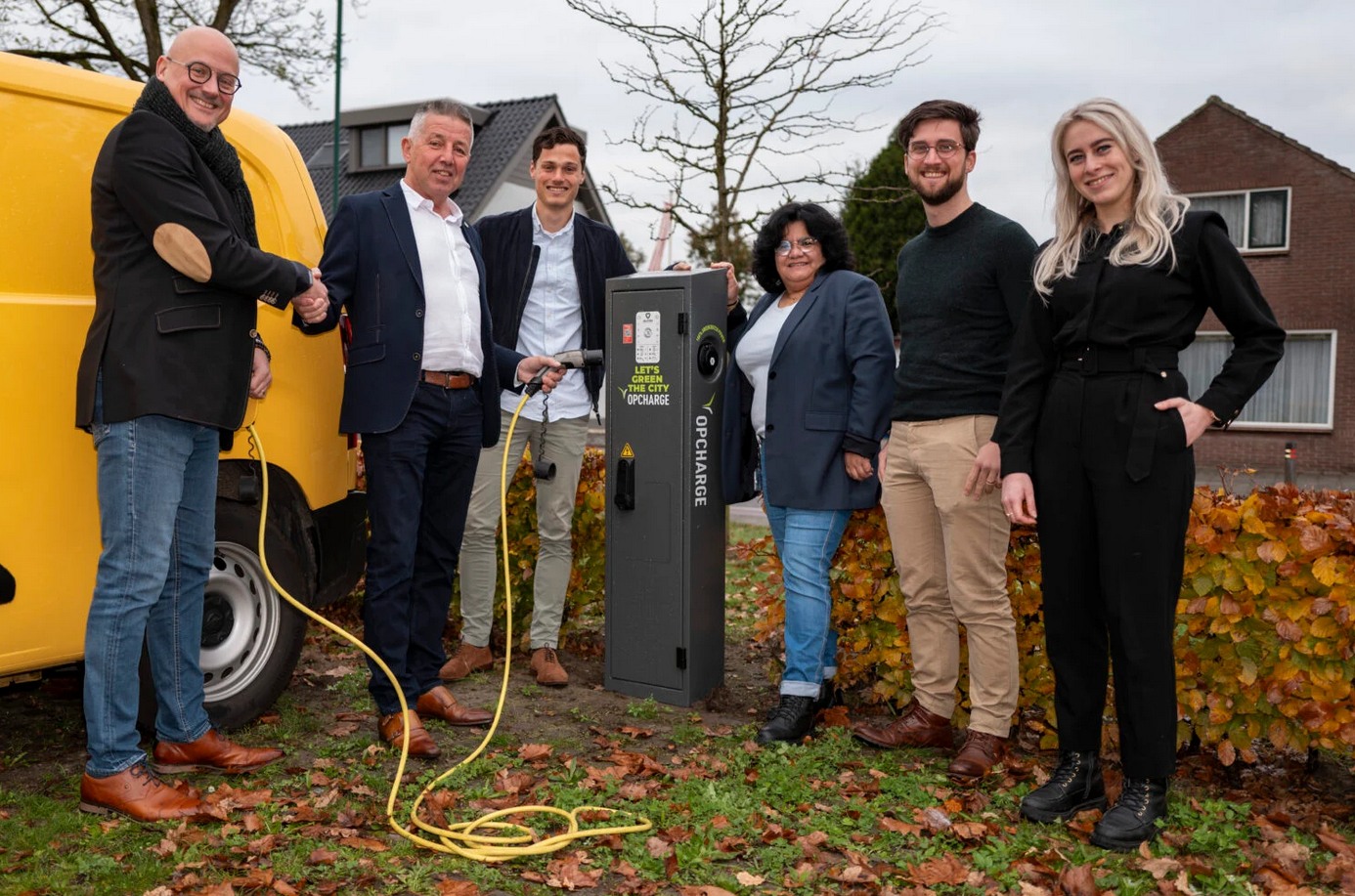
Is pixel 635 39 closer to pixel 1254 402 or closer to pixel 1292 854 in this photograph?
pixel 1292 854

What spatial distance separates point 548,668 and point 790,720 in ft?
4.23

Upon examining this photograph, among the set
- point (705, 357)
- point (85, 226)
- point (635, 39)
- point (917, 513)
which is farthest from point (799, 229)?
point (635, 39)

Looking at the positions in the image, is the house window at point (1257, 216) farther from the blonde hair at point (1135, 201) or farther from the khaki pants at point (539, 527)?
the blonde hair at point (1135, 201)

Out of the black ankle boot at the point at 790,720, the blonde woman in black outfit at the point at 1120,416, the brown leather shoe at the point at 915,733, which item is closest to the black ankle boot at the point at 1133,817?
the blonde woman in black outfit at the point at 1120,416

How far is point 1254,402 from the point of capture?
22.8m

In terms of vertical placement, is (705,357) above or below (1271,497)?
above

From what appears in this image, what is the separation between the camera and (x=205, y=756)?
3.58 metres

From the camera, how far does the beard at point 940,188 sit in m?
3.81

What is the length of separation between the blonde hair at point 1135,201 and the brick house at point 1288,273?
19.9 m

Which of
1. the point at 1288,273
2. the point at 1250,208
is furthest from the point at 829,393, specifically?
the point at 1250,208

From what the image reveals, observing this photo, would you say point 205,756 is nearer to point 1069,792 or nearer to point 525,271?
point 525,271

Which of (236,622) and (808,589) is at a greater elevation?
(808,589)

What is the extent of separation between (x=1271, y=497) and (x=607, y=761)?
2.57m

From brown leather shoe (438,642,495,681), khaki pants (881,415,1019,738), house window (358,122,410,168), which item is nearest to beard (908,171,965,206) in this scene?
khaki pants (881,415,1019,738)
